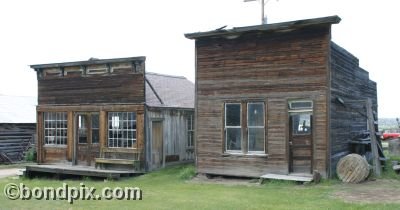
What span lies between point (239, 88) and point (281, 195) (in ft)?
17.5

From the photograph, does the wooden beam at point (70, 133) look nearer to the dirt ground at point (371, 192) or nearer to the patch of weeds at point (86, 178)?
the patch of weeds at point (86, 178)

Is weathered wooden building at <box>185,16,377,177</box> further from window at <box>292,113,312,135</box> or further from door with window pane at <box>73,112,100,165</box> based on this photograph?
door with window pane at <box>73,112,100,165</box>

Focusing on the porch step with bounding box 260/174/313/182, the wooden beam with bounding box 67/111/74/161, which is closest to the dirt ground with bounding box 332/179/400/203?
the porch step with bounding box 260/174/313/182

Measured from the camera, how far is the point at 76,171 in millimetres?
20531

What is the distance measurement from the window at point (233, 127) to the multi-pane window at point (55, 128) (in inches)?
361

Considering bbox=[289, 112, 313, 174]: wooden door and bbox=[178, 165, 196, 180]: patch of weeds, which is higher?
bbox=[289, 112, 313, 174]: wooden door

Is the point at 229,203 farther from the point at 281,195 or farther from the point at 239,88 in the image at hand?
the point at 239,88

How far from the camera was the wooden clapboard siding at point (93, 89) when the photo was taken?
68.0 feet

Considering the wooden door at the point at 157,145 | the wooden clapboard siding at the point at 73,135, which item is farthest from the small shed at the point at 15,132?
→ the wooden door at the point at 157,145

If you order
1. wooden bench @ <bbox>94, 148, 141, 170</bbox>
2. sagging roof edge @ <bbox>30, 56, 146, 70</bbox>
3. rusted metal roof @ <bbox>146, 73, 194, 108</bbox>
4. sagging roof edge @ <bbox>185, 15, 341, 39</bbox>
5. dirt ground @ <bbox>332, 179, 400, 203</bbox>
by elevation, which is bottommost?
dirt ground @ <bbox>332, 179, 400, 203</bbox>

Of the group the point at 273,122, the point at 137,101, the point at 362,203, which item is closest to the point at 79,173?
the point at 137,101

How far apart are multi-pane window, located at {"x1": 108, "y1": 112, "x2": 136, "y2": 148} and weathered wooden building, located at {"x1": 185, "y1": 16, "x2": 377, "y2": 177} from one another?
149 inches

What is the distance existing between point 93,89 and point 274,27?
32.0 ft

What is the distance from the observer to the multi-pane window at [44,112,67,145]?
22.8m
